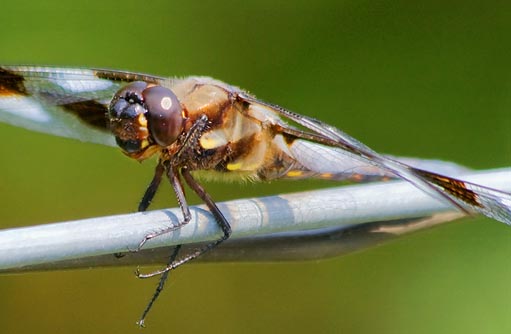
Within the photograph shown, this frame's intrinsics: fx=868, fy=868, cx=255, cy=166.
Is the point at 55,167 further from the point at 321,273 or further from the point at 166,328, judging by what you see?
the point at 321,273

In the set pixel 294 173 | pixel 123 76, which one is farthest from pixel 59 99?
pixel 294 173

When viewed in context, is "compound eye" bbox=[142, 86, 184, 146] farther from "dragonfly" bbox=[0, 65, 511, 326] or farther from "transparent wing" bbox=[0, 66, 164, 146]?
"transparent wing" bbox=[0, 66, 164, 146]

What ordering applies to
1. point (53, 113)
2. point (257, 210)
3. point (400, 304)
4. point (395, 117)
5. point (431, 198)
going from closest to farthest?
point (257, 210) → point (431, 198) → point (53, 113) → point (400, 304) → point (395, 117)

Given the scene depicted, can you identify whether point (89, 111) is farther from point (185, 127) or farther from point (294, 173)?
point (294, 173)

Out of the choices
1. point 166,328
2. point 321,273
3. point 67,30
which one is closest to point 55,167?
point 67,30

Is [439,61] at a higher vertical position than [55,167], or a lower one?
higher

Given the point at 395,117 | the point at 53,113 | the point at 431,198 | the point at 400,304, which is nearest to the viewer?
the point at 431,198

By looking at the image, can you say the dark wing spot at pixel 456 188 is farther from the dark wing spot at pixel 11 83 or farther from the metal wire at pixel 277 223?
the dark wing spot at pixel 11 83

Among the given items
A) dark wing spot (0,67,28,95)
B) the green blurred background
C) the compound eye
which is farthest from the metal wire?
the green blurred background
